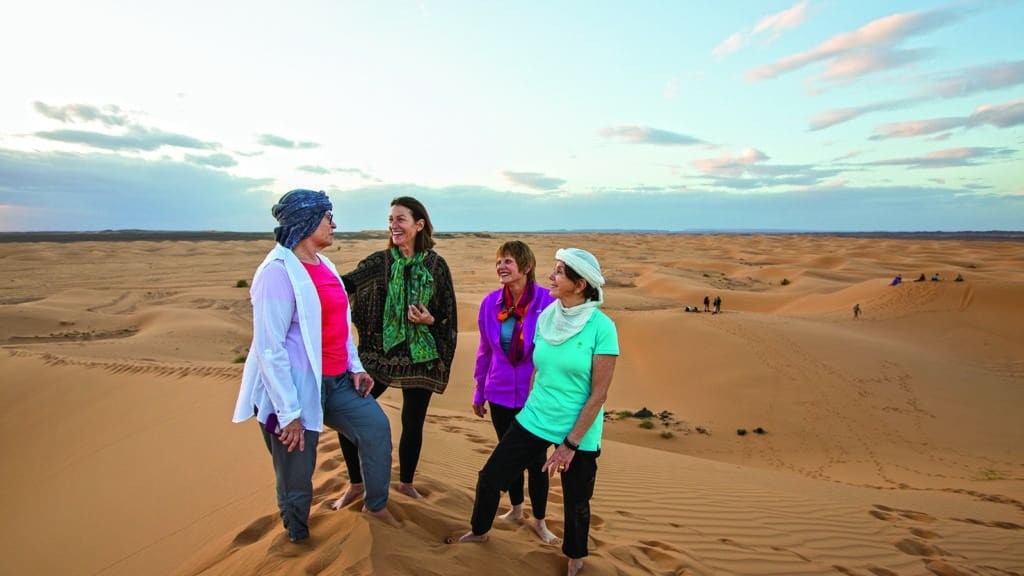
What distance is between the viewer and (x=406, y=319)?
369cm

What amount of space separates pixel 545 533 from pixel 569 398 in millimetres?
1230

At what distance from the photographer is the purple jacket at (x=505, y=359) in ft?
11.8

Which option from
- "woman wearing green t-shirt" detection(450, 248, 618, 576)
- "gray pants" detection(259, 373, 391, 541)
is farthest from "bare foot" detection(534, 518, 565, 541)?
"gray pants" detection(259, 373, 391, 541)

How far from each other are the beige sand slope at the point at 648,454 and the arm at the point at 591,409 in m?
0.74

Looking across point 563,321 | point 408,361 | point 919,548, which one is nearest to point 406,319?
point 408,361

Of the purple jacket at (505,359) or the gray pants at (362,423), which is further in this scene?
the purple jacket at (505,359)

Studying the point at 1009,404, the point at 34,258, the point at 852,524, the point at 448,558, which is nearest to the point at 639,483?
the point at 852,524

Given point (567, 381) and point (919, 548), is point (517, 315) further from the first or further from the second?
point (919, 548)

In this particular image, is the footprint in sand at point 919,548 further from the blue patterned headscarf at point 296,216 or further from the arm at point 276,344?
the blue patterned headscarf at point 296,216

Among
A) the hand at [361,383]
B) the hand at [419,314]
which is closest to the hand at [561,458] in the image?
the hand at [361,383]

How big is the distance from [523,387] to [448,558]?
1085mm

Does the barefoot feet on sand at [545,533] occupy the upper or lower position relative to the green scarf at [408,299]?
lower

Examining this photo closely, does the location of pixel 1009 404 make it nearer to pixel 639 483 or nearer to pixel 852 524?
pixel 852 524

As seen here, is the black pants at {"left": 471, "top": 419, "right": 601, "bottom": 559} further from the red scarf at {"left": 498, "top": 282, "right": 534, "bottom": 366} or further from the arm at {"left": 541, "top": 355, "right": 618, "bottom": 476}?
the red scarf at {"left": 498, "top": 282, "right": 534, "bottom": 366}
